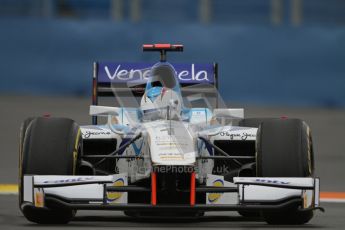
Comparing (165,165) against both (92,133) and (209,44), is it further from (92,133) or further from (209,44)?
(209,44)

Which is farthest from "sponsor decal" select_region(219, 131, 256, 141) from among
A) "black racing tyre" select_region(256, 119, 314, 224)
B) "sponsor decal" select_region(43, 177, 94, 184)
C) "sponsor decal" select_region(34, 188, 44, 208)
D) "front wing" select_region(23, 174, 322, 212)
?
"sponsor decal" select_region(34, 188, 44, 208)

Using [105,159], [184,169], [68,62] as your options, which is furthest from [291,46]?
[184,169]

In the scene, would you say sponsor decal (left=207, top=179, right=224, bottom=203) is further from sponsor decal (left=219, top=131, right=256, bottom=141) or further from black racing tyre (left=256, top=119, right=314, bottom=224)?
sponsor decal (left=219, top=131, right=256, bottom=141)

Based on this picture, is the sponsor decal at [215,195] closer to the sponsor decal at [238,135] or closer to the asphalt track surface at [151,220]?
the asphalt track surface at [151,220]

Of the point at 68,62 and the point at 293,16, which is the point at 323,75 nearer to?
the point at 293,16

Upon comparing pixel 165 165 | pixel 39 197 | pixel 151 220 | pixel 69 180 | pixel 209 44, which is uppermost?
pixel 209 44

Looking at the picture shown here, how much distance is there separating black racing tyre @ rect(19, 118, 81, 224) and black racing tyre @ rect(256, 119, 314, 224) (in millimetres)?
1618

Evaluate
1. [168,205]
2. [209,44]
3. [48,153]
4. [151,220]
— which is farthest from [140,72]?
[209,44]

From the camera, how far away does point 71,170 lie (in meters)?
10.4

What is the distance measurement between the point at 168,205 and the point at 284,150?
1.17 m

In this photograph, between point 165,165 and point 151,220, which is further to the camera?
point 151,220

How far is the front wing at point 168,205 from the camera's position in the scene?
32.7 ft

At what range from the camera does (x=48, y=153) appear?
10297 mm

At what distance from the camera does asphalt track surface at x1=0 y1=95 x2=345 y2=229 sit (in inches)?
427
